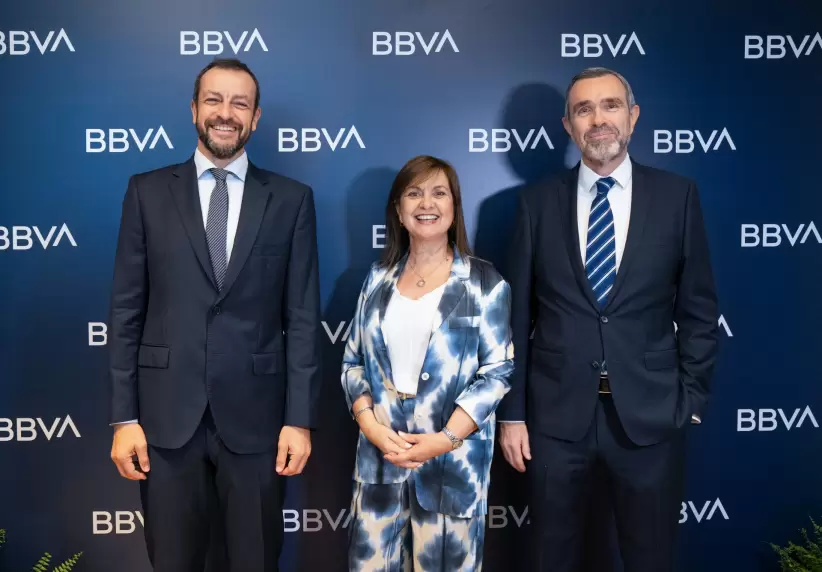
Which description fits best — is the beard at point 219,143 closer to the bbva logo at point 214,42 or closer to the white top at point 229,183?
the white top at point 229,183

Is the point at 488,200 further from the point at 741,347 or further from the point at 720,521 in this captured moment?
the point at 720,521

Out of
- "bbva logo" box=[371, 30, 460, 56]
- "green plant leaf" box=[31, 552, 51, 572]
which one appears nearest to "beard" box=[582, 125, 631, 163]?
"bbva logo" box=[371, 30, 460, 56]

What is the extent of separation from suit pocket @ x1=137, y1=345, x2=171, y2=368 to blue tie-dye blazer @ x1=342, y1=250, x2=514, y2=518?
579mm

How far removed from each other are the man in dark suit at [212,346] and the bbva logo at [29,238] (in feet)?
2.86

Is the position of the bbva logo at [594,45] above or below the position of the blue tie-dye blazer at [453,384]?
above

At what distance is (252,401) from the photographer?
2191mm

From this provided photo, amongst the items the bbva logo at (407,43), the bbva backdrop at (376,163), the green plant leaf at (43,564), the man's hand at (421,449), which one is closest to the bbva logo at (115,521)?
the bbva backdrop at (376,163)

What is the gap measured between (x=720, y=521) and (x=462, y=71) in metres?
2.30

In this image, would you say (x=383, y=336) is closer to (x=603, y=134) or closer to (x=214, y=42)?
(x=603, y=134)

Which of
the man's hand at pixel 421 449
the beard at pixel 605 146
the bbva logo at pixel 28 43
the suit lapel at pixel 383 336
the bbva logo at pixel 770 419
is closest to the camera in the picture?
the man's hand at pixel 421 449

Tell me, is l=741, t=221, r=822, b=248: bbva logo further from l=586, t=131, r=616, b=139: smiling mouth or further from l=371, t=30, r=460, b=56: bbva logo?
l=371, t=30, r=460, b=56: bbva logo

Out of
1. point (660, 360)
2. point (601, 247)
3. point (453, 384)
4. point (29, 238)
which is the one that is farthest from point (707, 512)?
point (29, 238)

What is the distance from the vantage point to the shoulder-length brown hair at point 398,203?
7.30 ft

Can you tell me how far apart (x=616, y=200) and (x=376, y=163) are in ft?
3.49
